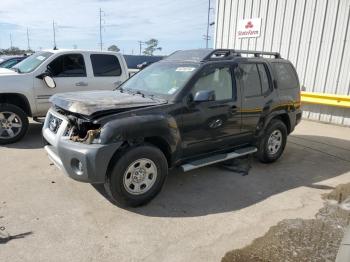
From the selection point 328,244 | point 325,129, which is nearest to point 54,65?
point 328,244

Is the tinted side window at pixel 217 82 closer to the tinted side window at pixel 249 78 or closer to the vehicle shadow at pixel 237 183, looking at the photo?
the tinted side window at pixel 249 78

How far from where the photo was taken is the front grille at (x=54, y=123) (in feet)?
13.8

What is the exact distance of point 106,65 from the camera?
7859 mm

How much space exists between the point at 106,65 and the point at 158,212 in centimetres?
493

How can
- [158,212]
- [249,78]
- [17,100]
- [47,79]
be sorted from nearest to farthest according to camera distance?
[158,212], [249,78], [47,79], [17,100]

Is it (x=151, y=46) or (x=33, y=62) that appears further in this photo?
(x=151, y=46)

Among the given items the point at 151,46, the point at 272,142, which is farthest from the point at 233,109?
the point at 151,46

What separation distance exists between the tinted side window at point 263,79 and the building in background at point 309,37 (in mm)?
5345

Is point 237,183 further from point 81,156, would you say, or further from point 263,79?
point 81,156

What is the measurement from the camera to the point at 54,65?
7141 millimetres

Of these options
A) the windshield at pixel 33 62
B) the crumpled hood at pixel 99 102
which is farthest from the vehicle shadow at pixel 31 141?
the crumpled hood at pixel 99 102

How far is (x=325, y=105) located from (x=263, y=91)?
18.8 feet

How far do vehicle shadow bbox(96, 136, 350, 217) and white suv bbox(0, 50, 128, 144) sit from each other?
3.22 m

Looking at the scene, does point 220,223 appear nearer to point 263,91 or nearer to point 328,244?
point 328,244
